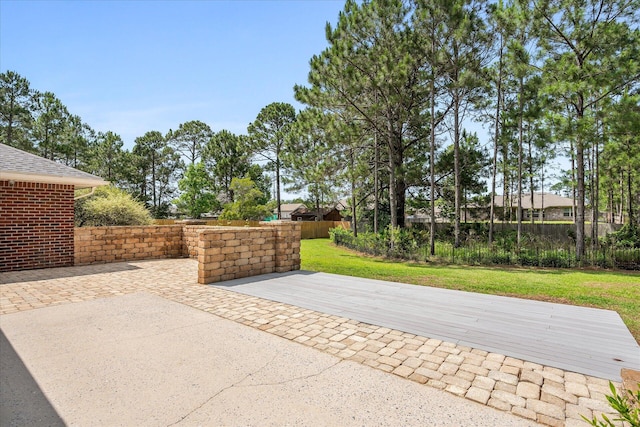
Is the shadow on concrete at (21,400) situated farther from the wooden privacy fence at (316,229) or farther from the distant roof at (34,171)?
the wooden privacy fence at (316,229)

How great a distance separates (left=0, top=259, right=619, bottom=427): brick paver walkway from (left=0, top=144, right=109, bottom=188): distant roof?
237 cm

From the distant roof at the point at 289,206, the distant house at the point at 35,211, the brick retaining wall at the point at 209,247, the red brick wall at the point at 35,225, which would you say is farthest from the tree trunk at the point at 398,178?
the distant roof at the point at 289,206

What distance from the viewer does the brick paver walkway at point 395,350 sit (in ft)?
7.37

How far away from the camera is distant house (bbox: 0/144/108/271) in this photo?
7246mm

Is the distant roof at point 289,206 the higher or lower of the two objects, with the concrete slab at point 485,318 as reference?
higher

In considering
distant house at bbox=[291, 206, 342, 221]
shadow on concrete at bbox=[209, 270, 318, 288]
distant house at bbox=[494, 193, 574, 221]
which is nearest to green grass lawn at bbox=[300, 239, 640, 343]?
shadow on concrete at bbox=[209, 270, 318, 288]

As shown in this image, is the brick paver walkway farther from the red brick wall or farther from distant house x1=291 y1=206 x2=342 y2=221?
distant house x1=291 y1=206 x2=342 y2=221

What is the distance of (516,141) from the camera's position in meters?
16.3

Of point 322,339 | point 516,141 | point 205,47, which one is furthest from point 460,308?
point 516,141

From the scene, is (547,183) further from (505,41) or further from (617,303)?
(617,303)

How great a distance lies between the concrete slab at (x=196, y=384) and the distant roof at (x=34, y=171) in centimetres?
492

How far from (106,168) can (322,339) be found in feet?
111

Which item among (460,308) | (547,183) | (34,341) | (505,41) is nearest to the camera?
(34,341)

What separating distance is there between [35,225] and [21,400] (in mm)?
7220
